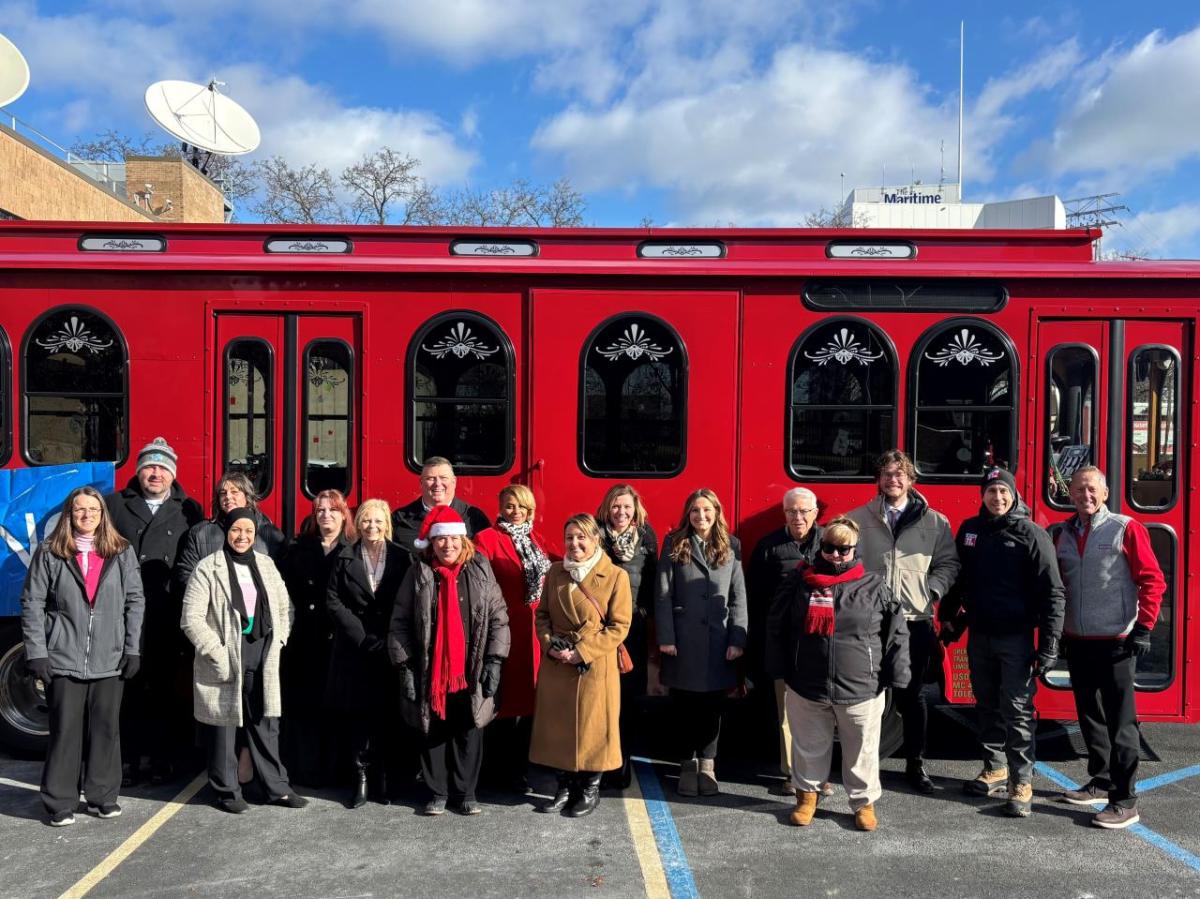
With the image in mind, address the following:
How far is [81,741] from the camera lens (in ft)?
16.0

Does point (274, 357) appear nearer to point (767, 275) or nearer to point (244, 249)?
point (244, 249)

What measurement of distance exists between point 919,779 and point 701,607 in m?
1.68

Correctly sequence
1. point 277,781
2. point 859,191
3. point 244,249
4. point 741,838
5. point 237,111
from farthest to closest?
point 859,191 < point 237,111 < point 244,249 < point 277,781 < point 741,838

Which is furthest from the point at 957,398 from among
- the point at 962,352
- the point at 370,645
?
the point at 370,645

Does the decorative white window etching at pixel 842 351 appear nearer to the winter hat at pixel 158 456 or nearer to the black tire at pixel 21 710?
the winter hat at pixel 158 456

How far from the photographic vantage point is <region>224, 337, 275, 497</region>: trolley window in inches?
221

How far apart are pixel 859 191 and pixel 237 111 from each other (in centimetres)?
5546

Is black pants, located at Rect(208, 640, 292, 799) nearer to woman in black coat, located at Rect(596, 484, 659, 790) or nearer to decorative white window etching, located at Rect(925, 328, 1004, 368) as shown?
woman in black coat, located at Rect(596, 484, 659, 790)

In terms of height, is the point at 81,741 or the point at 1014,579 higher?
the point at 1014,579

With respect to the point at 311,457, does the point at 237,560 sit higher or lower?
lower

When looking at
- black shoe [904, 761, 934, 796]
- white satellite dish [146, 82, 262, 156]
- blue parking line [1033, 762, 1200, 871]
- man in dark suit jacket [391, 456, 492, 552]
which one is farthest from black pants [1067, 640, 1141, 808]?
white satellite dish [146, 82, 262, 156]

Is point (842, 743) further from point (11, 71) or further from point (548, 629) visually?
point (11, 71)

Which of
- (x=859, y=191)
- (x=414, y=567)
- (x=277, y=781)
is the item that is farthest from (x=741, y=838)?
(x=859, y=191)

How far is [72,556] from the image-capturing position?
4805 mm
